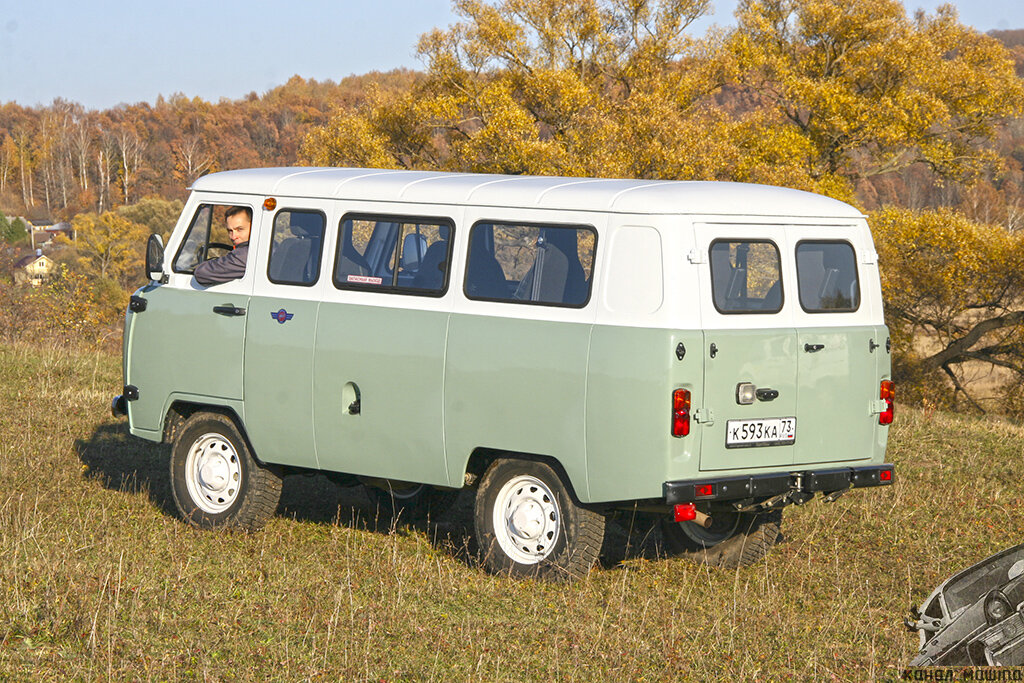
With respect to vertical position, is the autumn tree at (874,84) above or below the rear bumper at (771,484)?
above

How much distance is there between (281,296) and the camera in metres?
8.44

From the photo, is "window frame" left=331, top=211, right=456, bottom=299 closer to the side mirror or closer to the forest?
the side mirror

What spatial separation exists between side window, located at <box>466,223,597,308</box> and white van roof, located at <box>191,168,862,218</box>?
0.17 meters

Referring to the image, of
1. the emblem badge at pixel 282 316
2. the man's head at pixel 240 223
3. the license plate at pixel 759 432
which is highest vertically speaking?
the man's head at pixel 240 223

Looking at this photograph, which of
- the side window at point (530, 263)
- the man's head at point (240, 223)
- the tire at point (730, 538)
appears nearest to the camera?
the side window at point (530, 263)

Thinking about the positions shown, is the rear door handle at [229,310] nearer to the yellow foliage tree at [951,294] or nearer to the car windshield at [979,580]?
the car windshield at [979,580]

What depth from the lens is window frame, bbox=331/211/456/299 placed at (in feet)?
25.6

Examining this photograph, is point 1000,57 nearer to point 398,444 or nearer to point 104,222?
point 398,444

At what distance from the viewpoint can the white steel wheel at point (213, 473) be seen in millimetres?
8906

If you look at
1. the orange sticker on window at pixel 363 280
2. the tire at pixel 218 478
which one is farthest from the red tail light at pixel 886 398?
the tire at pixel 218 478

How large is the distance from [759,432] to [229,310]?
12.3 ft

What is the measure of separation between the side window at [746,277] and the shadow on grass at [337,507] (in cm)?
174

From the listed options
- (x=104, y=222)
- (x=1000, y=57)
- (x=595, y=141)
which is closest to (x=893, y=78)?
(x=1000, y=57)

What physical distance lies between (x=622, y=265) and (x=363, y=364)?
1.91 meters
